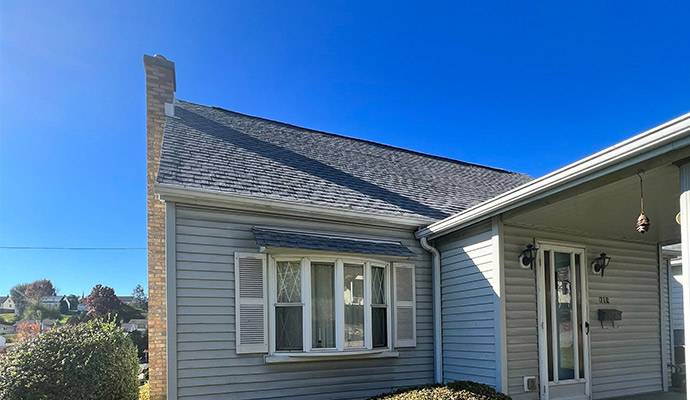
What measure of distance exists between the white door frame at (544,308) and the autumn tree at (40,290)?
2843 cm

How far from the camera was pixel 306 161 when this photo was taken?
23.5 feet

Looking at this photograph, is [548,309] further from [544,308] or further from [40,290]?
[40,290]

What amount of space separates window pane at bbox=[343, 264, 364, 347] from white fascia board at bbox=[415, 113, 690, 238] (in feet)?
5.57

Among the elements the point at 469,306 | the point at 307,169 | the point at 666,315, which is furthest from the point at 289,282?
the point at 666,315

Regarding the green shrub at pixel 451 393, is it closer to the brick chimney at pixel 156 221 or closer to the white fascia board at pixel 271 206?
the white fascia board at pixel 271 206

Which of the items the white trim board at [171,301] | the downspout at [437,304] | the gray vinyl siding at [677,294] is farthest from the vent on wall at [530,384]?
the gray vinyl siding at [677,294]

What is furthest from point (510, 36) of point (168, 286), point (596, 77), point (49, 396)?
point (49, 396)

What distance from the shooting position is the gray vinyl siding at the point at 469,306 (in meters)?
5.06

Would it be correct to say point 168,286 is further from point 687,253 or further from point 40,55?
→ point 40,55

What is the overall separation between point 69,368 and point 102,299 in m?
18.9

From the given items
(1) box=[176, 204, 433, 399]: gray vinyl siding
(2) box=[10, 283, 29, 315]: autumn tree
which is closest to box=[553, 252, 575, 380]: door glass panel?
(1) box=[176, 204, 433, 399]: gray vinyl siding

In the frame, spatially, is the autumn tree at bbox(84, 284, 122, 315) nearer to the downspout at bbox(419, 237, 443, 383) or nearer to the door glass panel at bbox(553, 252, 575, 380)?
the downspout at bbox(419, 237, 443, 383)

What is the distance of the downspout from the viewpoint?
231 inches

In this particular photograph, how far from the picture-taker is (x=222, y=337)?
4.82 m
